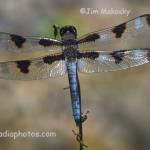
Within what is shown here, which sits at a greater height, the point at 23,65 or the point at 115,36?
the point at 115,36

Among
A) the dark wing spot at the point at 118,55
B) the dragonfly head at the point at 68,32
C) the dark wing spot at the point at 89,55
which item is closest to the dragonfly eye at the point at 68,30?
the dragonfly head at the point at 68,32

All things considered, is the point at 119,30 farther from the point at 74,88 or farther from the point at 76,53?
the point at 74,88

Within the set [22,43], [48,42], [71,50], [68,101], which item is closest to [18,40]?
[22,43]

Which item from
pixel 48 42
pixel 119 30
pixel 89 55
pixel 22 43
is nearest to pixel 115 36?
pixel 119 30

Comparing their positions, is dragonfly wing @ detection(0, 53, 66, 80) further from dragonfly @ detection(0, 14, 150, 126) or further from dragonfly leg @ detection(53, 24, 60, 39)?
dragonfly leg @ detection(53, 24, 60, 39)

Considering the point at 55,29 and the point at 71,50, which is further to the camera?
the point at 55,29

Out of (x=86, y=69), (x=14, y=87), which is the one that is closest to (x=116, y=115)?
(x=86, y=69)

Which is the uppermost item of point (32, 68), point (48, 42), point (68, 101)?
point (48, 42)

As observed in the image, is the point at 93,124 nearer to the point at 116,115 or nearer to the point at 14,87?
the point at 116,115
